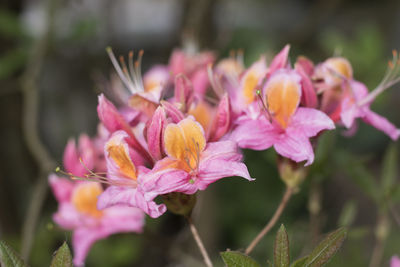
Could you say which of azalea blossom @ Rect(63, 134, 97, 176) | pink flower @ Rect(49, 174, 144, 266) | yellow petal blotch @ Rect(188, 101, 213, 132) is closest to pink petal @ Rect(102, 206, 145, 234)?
pink flower @ Rect(49, 174, 144, 266)

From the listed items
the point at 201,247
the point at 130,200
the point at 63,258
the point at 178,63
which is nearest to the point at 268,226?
the point at 201,247

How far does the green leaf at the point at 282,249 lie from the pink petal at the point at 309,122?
0.17 m

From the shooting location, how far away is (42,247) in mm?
1609

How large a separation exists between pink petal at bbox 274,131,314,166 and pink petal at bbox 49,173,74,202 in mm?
435

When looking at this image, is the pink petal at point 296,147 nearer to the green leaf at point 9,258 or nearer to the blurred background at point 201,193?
the blurred background at point 201,193

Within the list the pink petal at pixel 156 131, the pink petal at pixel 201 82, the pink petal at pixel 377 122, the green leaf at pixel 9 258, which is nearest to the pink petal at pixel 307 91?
the pink petal at pixel 377 122

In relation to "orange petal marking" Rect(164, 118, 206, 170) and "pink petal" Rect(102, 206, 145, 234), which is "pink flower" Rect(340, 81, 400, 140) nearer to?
"orange petal marking" Rect(164, 118, 206, 170)

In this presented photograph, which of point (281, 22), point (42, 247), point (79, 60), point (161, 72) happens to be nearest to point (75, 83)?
point (79, 60)

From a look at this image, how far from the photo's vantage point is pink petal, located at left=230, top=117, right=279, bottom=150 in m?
0.68

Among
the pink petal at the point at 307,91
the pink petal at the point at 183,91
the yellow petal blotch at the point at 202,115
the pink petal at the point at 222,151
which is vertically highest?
the pink petal at the point at 307,91

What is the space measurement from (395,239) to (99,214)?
1.31 m

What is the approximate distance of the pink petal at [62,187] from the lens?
2.99ft

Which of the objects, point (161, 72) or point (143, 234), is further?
point (161, 72)

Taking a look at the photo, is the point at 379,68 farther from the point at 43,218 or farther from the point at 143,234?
the point at 43,218
